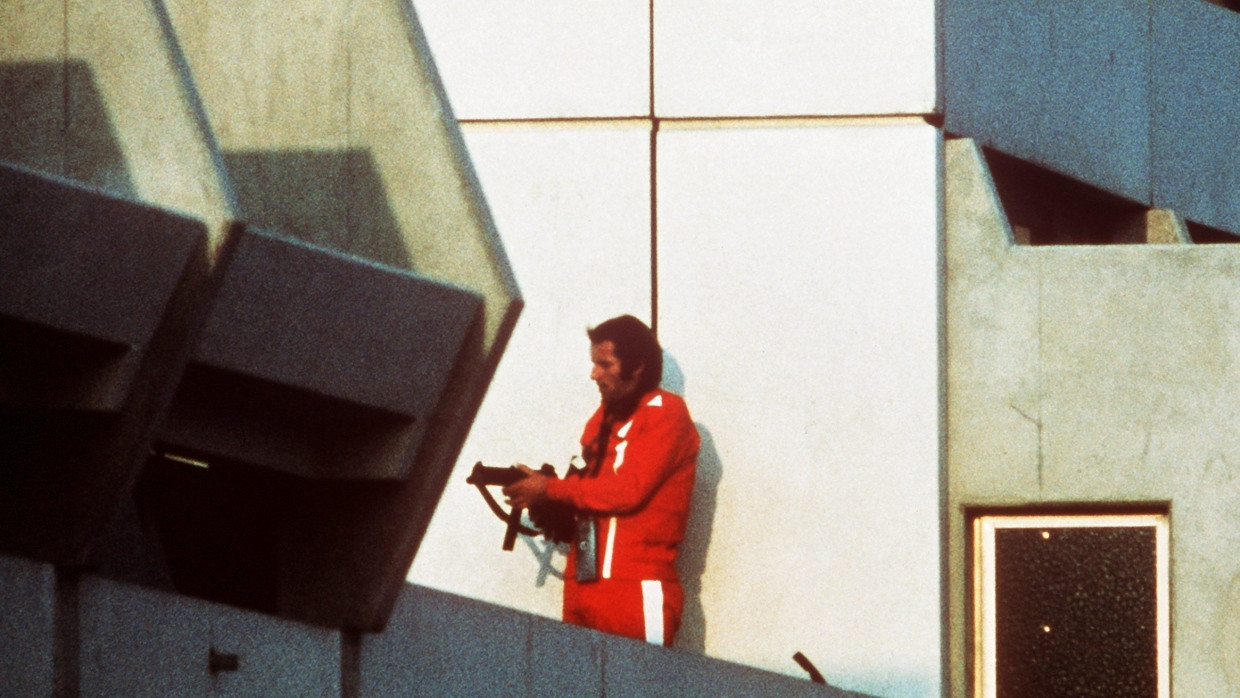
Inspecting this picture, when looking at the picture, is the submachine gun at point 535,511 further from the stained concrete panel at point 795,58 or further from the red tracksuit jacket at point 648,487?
the stained concrete panel at point 795,58

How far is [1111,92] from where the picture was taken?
1108cm

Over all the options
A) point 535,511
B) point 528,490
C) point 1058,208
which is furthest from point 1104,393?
point 528,490

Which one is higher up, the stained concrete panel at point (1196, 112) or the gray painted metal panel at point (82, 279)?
the stained concrete panel at point (1196, 112)

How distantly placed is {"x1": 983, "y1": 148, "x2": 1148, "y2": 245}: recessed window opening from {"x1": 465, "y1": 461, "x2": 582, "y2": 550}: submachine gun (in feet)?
9.63

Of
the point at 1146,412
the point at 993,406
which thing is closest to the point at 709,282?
the point at 993,406

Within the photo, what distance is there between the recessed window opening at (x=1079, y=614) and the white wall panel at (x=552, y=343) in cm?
176

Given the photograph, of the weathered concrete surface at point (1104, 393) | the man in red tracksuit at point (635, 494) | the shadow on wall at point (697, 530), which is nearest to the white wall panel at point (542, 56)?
the shadow on wall at point (697, 530)

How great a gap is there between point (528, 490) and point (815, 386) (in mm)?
1802

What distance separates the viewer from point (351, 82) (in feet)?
21.0

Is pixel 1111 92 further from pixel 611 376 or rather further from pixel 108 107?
pixel 108 107

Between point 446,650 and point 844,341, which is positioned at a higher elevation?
point 844,341

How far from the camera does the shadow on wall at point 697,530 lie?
368 inches

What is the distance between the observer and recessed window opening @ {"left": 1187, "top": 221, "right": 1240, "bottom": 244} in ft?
40.2

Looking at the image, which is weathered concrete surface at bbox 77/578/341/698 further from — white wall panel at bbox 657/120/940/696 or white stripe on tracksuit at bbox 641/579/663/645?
white wall panel at bbox 657/120/940/696
